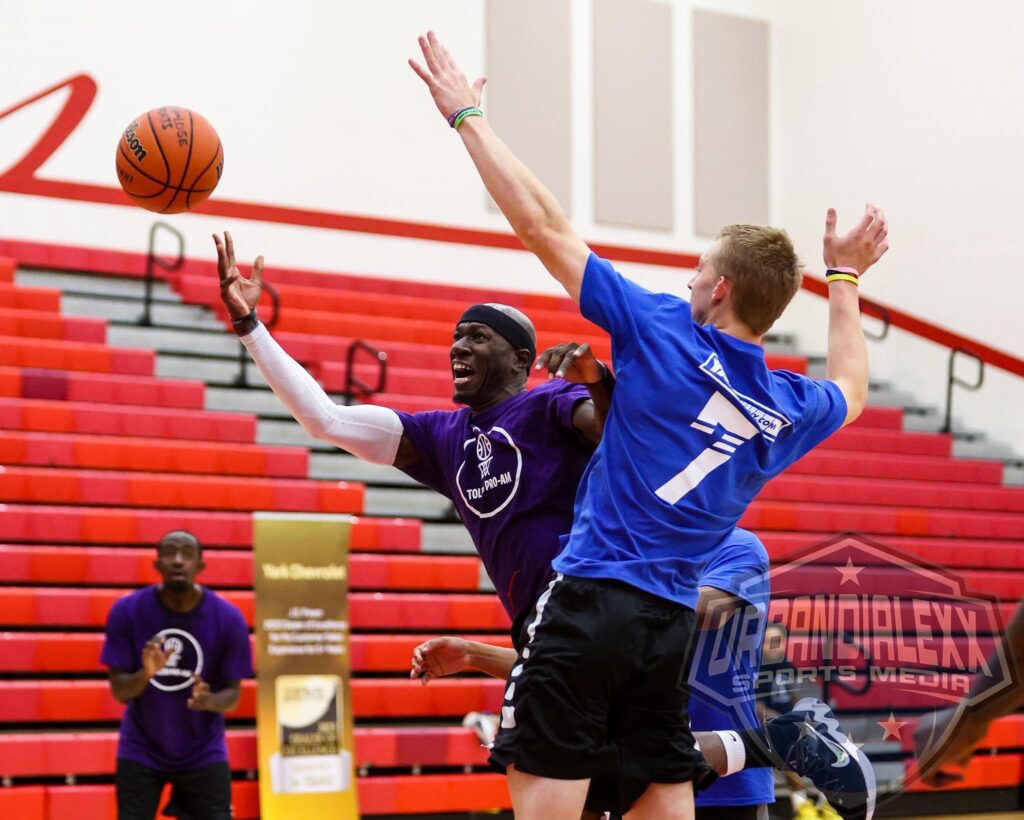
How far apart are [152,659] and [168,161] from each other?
260 centimetres

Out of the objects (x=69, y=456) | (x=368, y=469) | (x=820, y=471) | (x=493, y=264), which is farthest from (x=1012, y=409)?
(x=69, y=456)

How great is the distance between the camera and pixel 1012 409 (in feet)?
39.8

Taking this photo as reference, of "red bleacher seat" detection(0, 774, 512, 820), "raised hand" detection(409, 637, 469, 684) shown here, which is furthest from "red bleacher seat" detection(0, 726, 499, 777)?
"raised hand" detection(409, 637, 469, 684)

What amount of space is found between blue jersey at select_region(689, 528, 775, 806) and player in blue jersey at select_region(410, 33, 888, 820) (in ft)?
1.70

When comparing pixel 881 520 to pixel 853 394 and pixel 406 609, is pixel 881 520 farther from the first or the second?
pixel 853 394

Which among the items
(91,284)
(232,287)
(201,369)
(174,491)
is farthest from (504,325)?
(91,284)

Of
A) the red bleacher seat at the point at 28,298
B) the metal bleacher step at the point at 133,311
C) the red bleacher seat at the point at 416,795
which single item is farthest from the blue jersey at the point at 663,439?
the red bleacher seat at the point at 28,298

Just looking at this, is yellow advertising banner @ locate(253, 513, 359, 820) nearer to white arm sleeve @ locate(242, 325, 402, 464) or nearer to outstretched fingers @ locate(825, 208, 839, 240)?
white arm sleeve @ locate(242, 325, 402, 464)

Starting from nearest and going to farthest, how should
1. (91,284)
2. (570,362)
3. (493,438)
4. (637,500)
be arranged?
1. (570,362)
2. (637,500)
3. (493,438)
4. (91,284)

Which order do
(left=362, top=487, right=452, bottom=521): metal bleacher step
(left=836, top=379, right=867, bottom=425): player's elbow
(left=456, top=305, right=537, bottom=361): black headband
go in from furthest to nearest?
(left=362, top=487, right=452, bottom=521): metal bleacher step
(left=456, top=305, right=537, bottom=361): black headband
(left=836, top=379, right=867, bottom=425): player's elbow

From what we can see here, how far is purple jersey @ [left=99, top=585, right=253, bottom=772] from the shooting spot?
19.9ft

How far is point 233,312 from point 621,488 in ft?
3.81

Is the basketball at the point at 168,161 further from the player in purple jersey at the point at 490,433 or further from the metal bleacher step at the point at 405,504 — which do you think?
the metal bleacher step at the point at 405,504

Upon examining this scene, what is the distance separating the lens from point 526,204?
272 centimetres
